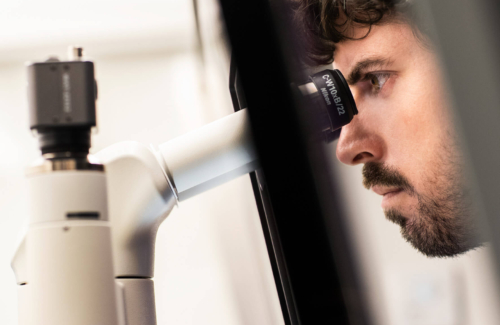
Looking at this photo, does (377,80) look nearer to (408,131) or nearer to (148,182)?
(408,131)

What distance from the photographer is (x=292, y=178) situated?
38 centimetres

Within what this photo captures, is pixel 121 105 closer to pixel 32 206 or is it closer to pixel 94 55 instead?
pixel 94 55

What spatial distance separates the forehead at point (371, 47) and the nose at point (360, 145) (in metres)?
0.06

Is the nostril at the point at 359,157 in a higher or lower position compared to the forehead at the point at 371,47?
lower

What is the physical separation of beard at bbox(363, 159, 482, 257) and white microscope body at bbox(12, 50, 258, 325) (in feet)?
0.47

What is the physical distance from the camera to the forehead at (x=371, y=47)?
1.13ft

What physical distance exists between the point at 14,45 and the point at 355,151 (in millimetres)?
1733

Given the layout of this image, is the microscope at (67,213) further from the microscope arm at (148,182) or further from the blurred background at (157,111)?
the blurred background at (157,111)

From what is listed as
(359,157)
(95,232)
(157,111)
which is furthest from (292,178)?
(157,111)

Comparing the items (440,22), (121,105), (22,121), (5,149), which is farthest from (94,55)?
(440,22)

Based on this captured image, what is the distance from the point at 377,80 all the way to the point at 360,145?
71 millimetres

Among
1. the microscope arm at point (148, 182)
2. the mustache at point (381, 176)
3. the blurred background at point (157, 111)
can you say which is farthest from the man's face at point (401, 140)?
the blurred background at point (157, 111)

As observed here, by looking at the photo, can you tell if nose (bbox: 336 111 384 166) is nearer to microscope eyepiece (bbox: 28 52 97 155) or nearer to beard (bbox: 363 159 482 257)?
beard (bbox: 363 159 482 257)

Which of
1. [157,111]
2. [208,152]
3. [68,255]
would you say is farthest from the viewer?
[157,111]
